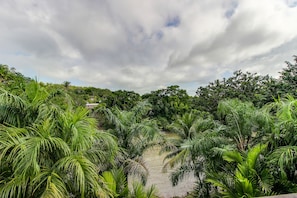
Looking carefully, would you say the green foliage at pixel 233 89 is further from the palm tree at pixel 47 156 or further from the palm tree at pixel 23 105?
the palm tree at pixel 23 105

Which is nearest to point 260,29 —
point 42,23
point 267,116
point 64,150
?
point 267,116

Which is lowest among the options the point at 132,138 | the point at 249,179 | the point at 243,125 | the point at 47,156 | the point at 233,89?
the point at 249,179

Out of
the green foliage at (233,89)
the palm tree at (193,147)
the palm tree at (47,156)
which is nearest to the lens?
the palm tree at (47,156)

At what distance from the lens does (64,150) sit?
4125 mm

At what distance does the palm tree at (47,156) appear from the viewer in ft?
12.3

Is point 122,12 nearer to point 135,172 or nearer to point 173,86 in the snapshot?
point 135,172

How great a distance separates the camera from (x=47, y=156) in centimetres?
432

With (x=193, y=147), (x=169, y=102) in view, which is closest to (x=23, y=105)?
(x=193, y=147)

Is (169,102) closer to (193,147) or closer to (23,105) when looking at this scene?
(193,147)

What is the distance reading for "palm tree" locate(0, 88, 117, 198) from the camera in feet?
12.3

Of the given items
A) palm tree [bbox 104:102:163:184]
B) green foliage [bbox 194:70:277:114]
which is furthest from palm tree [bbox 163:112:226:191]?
green foliage [bbox 194:70:277:114]

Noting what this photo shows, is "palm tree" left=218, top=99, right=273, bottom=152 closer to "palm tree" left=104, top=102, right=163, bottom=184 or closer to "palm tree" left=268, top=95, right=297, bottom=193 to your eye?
"palm tree" left=268, top=95, right=297, bottom=193

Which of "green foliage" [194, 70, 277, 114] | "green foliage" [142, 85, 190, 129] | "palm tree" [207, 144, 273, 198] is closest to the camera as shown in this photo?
"palm tree" [207, 144, 273, 198]

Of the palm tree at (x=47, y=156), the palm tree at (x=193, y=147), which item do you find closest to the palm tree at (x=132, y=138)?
the palm tree at (x=193, y=147)
